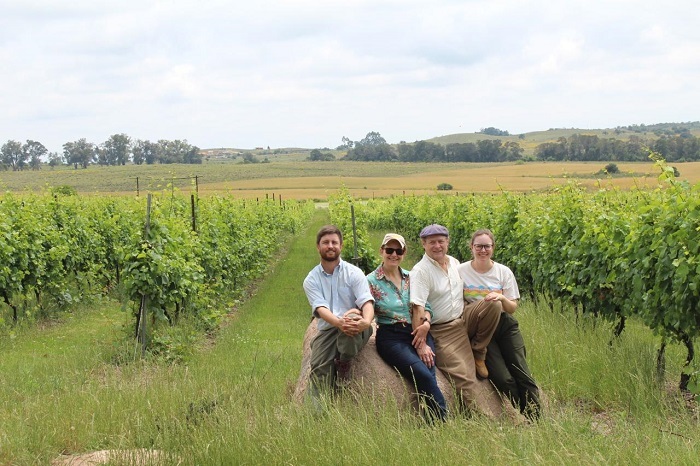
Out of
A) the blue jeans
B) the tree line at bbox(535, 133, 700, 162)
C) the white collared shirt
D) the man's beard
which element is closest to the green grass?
the blue jeans

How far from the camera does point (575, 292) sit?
29.9 ft

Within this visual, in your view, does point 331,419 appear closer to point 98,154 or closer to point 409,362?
point 409,362

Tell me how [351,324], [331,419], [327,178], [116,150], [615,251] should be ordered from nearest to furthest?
[331,419] < [351,324] < [615,251] < [327,178] < [116,150]

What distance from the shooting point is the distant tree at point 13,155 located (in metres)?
109

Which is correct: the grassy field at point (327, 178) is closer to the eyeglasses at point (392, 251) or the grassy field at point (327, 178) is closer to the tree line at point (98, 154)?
the tree line at point (98, 154)

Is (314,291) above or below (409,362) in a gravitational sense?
above

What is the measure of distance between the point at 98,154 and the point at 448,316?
4727 inches

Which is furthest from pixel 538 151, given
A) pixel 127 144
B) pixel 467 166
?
pixel 127 144

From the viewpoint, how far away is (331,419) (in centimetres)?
462

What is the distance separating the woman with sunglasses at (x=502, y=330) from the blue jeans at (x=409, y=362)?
1.76 feet

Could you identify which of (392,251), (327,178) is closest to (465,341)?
(392,251)

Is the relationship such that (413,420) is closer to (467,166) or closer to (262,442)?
(262,442)

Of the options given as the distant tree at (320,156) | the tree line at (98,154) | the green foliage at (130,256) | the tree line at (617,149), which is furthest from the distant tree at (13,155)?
the green foliage at (130,256)

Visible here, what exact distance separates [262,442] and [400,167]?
105m
